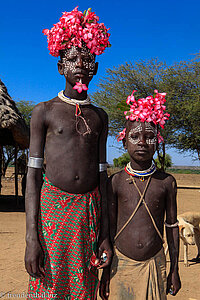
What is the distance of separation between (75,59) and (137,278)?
1.68m

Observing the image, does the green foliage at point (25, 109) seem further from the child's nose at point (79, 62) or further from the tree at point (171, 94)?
the child's nose at point (79, 62)

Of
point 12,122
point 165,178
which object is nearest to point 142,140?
point 165,178

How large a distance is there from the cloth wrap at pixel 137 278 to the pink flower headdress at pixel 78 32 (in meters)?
1.55

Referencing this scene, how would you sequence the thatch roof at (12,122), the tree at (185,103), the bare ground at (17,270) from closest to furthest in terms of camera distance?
the bare ground at (17,270)
the thatch roof at (12,122)
the tree at (185,103)

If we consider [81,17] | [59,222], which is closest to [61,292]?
[59,222]

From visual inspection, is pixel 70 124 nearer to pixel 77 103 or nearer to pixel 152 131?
pixel 77 103

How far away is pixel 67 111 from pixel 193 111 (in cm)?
1405

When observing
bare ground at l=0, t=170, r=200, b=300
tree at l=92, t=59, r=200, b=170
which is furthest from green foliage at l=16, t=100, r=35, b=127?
bare ground at l=0, t=170, r=200, b=300

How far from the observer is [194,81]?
1634cm

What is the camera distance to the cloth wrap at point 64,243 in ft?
7.48

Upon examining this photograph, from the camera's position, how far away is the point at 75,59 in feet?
7.80

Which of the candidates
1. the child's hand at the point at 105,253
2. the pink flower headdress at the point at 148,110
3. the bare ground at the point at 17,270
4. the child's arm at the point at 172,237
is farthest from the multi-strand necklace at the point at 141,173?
the bare ground at the point at 17,270

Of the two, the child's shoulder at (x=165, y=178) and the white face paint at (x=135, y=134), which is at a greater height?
the white face paint at (x=135, y=134)

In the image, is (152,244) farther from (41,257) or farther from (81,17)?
(81,17)
